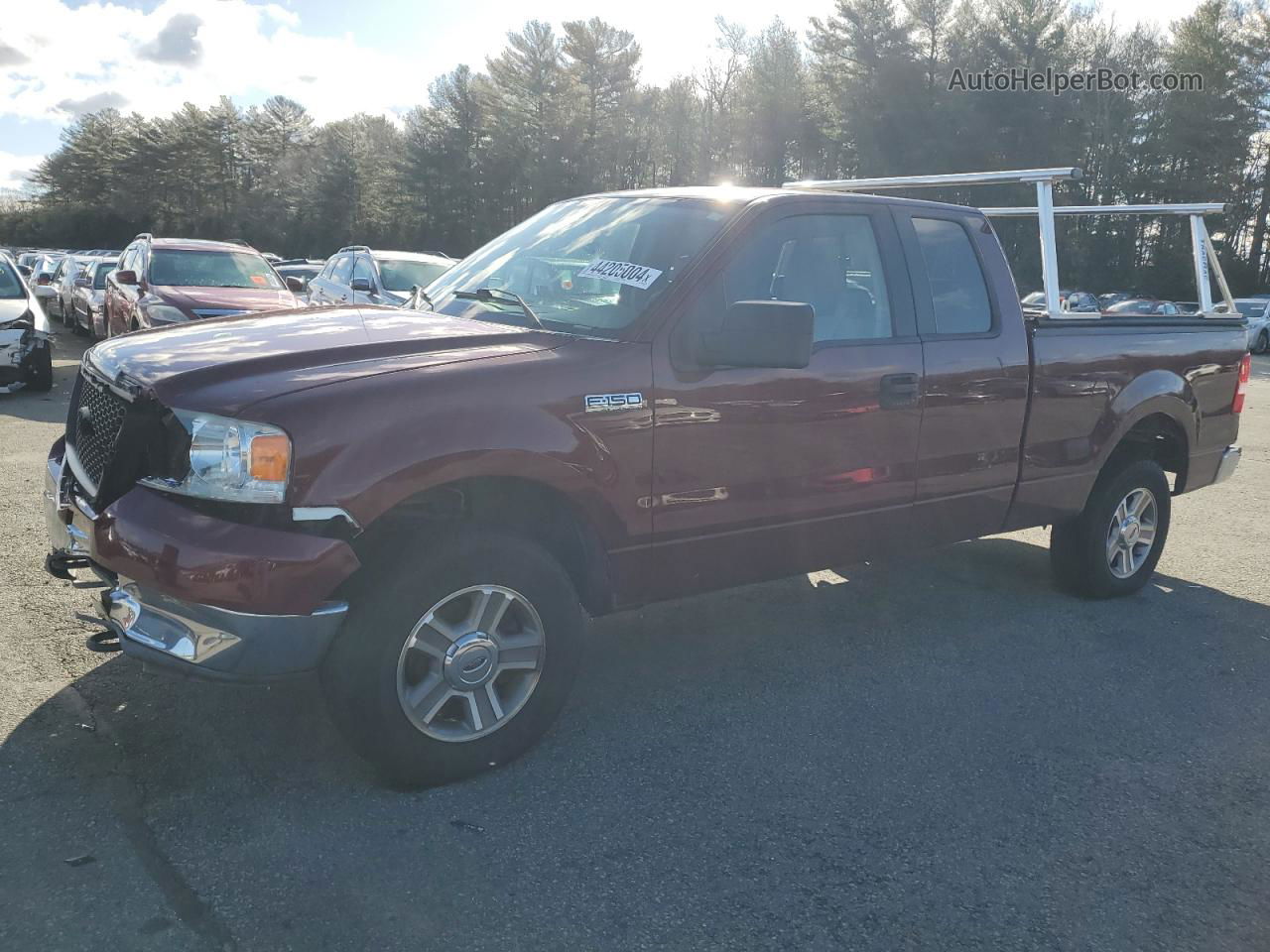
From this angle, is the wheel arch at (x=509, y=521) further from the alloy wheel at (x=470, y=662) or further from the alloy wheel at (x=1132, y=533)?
the alloy wheel at (x=1132, y=533)

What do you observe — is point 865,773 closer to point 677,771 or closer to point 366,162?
point 677,771

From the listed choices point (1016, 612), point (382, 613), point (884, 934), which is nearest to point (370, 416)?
point (382, 613)

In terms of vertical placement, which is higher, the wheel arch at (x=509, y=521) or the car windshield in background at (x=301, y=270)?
the car windshield in background at (x=301, y=270)

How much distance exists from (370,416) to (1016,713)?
2832mm

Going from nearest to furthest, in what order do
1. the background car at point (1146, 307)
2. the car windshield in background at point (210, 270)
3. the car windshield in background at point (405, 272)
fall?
the car windshield in background at point (210, 270) → the car windshield in background at point (405, 272) → the background car at point (1146, 307)

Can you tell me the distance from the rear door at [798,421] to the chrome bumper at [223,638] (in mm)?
1283

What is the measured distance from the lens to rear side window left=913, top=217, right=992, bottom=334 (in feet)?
15.4

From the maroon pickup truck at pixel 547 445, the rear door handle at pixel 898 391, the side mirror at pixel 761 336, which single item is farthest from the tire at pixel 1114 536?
the side mirror at pixel 761 336

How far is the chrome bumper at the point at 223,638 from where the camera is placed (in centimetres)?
296

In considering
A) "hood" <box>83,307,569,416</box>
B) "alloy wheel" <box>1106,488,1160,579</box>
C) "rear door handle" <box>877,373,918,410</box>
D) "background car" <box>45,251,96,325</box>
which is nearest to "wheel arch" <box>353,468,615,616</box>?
"hood" <box>83,307,569,416</box>

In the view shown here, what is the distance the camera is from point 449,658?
132 inches

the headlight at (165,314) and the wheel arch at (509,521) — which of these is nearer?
the wheel arch at (509,521)

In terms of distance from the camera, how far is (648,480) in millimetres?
3707

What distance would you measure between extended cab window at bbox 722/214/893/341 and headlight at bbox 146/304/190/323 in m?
8.68
